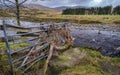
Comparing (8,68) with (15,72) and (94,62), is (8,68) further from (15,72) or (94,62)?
(94,62)

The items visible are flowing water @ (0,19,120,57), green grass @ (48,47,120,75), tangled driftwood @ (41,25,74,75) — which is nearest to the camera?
green grass @ (48,47,120,75)

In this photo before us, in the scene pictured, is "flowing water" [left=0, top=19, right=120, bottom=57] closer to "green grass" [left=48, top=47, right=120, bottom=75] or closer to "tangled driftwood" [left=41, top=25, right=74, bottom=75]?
"tangled driftwood" [left=41, top=25, right=74, bottom=75]

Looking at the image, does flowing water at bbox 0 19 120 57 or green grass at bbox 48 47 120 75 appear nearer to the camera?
green grass at bbox 48 47 120 75

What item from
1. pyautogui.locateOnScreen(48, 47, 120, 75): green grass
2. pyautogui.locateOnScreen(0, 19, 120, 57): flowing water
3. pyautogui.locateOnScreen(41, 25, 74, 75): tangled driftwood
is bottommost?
pyautogui.locateOnScreen(0, 19, 120, 57): flowing water

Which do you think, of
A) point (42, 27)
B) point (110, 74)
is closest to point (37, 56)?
point (42, 27)

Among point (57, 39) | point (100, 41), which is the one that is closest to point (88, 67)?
point (57, 39)

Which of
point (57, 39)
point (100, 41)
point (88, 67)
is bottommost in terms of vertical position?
point (100, 41)

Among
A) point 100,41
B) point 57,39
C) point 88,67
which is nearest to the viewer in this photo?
point 88,67

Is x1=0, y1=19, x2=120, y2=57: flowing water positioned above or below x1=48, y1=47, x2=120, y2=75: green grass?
below

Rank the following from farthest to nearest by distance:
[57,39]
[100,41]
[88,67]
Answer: [100,41]
[57,39]
[88,67]

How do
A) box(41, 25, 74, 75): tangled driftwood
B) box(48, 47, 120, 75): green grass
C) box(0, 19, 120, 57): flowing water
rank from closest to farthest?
1. box(48, 47, 120, 75): green grass
2. box(41, 25, 74, 75): tangled driftwood
3. box(0, 19, 120, 57): flowing water

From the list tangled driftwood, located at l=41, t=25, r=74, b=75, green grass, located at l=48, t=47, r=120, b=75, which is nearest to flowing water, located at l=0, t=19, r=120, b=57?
tangled driftwood, located at l=41, t=25, r=74, b=75

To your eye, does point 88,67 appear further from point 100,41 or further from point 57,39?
point 100,41

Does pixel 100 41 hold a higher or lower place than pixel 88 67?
lower
